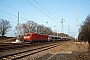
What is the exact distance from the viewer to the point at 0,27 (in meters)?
75.8

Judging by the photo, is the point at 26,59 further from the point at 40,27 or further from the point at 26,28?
the point at 40,27

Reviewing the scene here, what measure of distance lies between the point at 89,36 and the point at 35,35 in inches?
594

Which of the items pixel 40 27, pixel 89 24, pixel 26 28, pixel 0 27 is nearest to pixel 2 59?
pixel 89 24

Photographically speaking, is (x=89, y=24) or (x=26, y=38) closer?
(x=26, y=38)

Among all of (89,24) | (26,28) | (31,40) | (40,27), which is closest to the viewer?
(31,40)

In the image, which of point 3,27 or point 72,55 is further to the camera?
point 3,27

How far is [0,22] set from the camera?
78.7 meters

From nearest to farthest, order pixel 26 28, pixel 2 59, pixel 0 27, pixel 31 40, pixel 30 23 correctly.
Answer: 1. pixel 2 59
2. pixel 31 40
3. pixel 0 27
4. pixel 26 28
5. pixel 30 23

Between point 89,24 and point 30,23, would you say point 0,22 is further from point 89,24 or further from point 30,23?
point 89,24

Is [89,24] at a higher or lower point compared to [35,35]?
higher

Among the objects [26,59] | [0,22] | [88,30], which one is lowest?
[26,59]

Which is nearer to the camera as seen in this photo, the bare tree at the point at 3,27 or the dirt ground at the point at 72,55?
the dirt ground at the point at 72,55

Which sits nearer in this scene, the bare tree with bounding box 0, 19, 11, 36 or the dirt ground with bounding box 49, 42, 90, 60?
the dirt ground with bounding box 49, 42, 90, 60

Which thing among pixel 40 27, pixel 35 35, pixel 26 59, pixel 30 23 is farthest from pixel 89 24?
pixel 40 27
